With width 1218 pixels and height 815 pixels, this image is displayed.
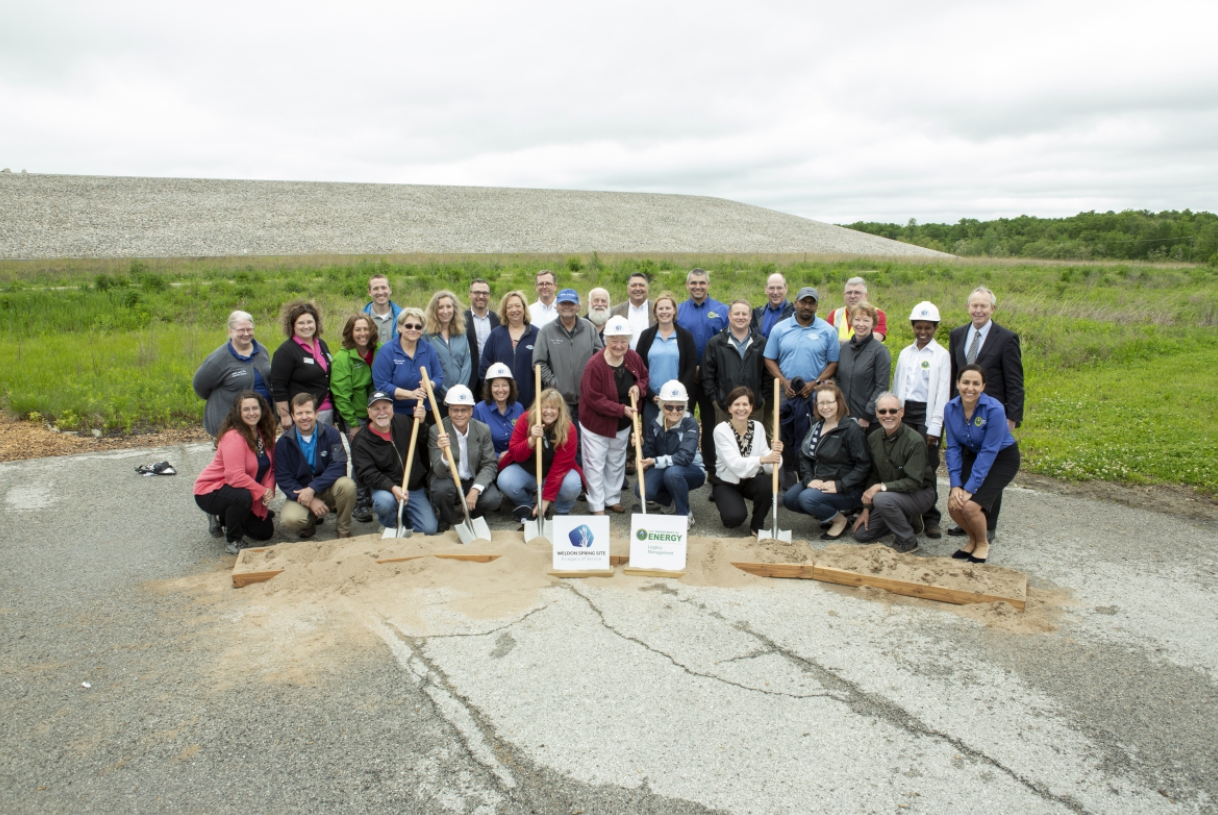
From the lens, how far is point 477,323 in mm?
8336

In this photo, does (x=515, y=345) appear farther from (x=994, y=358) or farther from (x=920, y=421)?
(x=994, y=358)

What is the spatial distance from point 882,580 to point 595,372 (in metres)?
3.02

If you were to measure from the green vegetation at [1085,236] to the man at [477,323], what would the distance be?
56970 mm

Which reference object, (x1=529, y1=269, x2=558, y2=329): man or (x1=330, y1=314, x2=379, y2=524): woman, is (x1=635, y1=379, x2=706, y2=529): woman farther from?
(x1=330, y1=314, x2=379, y2=524): woman

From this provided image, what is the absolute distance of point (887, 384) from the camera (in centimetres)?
706

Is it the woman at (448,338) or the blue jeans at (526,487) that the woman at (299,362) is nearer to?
the woman at (448,338)

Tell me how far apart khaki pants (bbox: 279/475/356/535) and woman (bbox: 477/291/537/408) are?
1.90 m

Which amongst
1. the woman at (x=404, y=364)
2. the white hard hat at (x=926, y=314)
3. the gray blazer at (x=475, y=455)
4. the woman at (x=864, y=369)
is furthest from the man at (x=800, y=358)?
the woman at (x=404, y=364)

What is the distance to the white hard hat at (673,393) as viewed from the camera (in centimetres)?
706

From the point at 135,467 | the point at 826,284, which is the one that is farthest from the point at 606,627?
the point at 826,284

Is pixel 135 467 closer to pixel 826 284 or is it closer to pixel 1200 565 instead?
pixel 1200 565

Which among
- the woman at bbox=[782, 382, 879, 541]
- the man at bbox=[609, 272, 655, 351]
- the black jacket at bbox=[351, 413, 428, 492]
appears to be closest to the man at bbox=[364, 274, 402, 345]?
the black jacket at bbox=[351, 413, 428, 492]

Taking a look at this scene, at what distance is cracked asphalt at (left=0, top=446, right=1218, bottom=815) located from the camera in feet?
11.3

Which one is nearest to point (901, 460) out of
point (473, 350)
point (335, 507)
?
point (473, 350)
